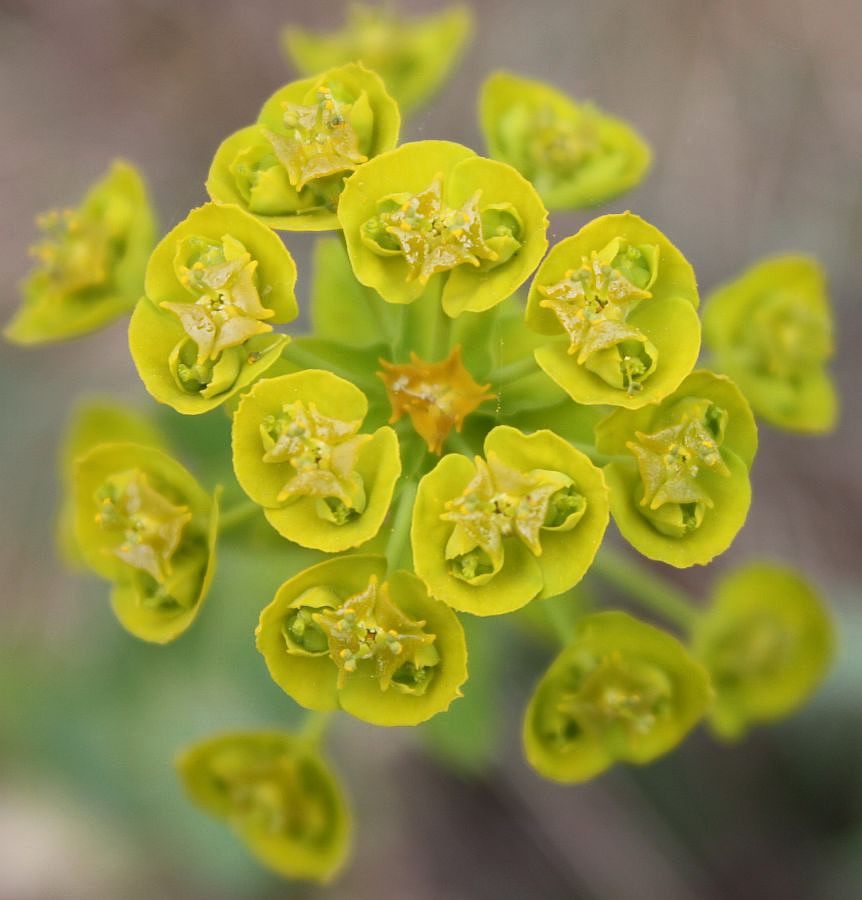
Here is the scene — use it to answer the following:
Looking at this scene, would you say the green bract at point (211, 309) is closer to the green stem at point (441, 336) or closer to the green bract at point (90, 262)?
the green stem at point (441, 336)

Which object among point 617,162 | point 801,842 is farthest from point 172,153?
point 801,842

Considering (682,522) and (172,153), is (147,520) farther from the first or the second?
(172,153)

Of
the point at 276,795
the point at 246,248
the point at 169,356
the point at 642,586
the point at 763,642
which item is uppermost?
the point at 246,248

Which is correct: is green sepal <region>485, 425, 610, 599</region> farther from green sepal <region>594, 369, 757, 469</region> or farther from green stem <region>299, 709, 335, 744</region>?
green stem <region>299, 709, 335, 744</region>

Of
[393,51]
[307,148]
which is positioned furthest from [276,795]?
[393,51]

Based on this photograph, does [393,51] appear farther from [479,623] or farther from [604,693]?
[604,693]

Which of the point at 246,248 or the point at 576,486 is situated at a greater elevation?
the point at 246,248

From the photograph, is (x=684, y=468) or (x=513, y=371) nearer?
(x=684, y=468)

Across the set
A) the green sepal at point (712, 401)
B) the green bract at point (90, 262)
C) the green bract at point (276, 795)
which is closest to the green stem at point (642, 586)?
the green sepal at point (712, 401)

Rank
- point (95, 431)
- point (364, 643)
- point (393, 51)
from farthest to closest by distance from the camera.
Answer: point (393, 51)
point (95, 431)
point (364, 643)
